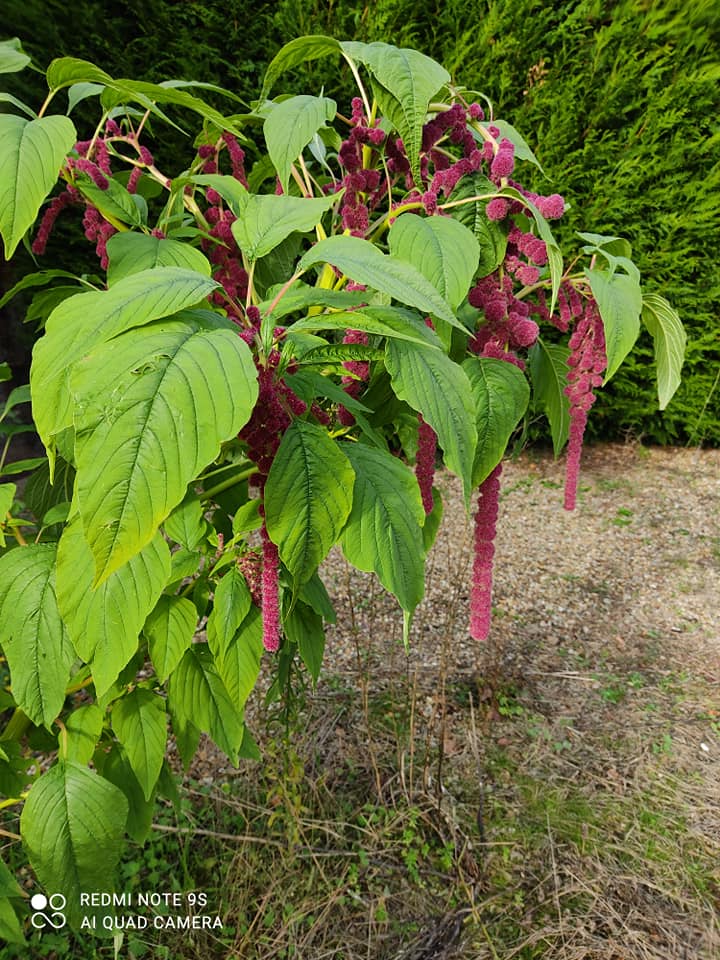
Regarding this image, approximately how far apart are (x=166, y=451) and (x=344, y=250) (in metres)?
0.21

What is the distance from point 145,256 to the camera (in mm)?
604

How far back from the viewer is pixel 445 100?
2.37ft

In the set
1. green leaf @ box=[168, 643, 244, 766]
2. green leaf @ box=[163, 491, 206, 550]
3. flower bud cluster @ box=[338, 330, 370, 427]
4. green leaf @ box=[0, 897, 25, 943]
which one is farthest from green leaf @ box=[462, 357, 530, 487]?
green leaf @ box=[0, 897, 25, 943]

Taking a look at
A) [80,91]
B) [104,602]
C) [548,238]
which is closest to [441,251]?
[548,238]

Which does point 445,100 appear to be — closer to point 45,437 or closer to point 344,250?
point 344,250

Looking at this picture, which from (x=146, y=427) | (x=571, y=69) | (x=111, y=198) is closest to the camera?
(x=146, y=427)

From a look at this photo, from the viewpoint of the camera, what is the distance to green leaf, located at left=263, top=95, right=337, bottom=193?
0.56 metres

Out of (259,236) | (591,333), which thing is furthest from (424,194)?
(591,333)

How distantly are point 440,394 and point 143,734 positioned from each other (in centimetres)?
68

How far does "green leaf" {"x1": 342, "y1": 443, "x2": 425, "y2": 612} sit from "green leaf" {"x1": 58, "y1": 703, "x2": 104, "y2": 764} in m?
0.52

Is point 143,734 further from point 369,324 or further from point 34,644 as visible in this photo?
point 369,324

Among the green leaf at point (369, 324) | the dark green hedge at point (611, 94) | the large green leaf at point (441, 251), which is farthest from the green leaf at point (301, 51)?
the dark green hedge at point (611, 94)

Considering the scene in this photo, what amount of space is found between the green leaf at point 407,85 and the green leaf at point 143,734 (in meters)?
0.78

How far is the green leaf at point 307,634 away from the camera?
30.6 inches
